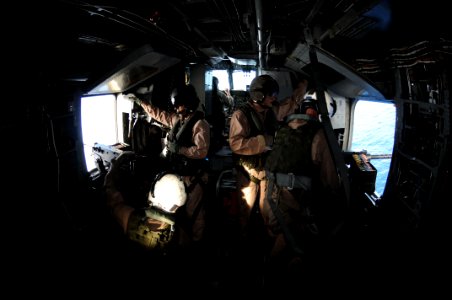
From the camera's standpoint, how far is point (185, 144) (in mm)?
4223

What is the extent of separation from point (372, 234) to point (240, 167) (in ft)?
8.06

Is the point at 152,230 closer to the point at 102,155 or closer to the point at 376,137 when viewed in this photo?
the point at 102,155

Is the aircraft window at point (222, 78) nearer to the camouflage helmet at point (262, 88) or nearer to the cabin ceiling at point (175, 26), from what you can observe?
the cabin ceiling at point (175, 26)

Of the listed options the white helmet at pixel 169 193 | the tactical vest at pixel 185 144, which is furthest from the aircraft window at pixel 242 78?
the white helmet at pixel 169 193

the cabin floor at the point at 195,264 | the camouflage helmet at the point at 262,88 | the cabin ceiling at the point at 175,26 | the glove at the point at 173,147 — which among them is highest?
the cabin ceiling at the point at 175,26

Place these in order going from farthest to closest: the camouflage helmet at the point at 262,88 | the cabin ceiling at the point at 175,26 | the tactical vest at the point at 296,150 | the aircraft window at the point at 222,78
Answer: the aircraft window at the point at 222,78 < the camouflage helmet at the point at 262,88 < the tactical vest at the point at 296,150 < the cabin ceiling at the point at 175,26

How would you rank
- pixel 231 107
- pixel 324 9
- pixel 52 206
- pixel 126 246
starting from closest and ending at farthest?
pixel 126 246, pixel 52 206, pixel 324 9, pixel 231 107

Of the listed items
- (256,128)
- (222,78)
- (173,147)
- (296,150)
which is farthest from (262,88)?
(222,78)

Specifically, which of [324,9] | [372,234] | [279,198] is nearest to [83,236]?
[279,198]

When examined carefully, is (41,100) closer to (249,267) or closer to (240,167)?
(240,167)

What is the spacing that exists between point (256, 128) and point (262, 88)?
0.71 meters

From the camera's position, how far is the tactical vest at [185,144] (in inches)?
157

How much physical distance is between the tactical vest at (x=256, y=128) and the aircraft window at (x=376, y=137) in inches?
93.2

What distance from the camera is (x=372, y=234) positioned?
3.71 m
